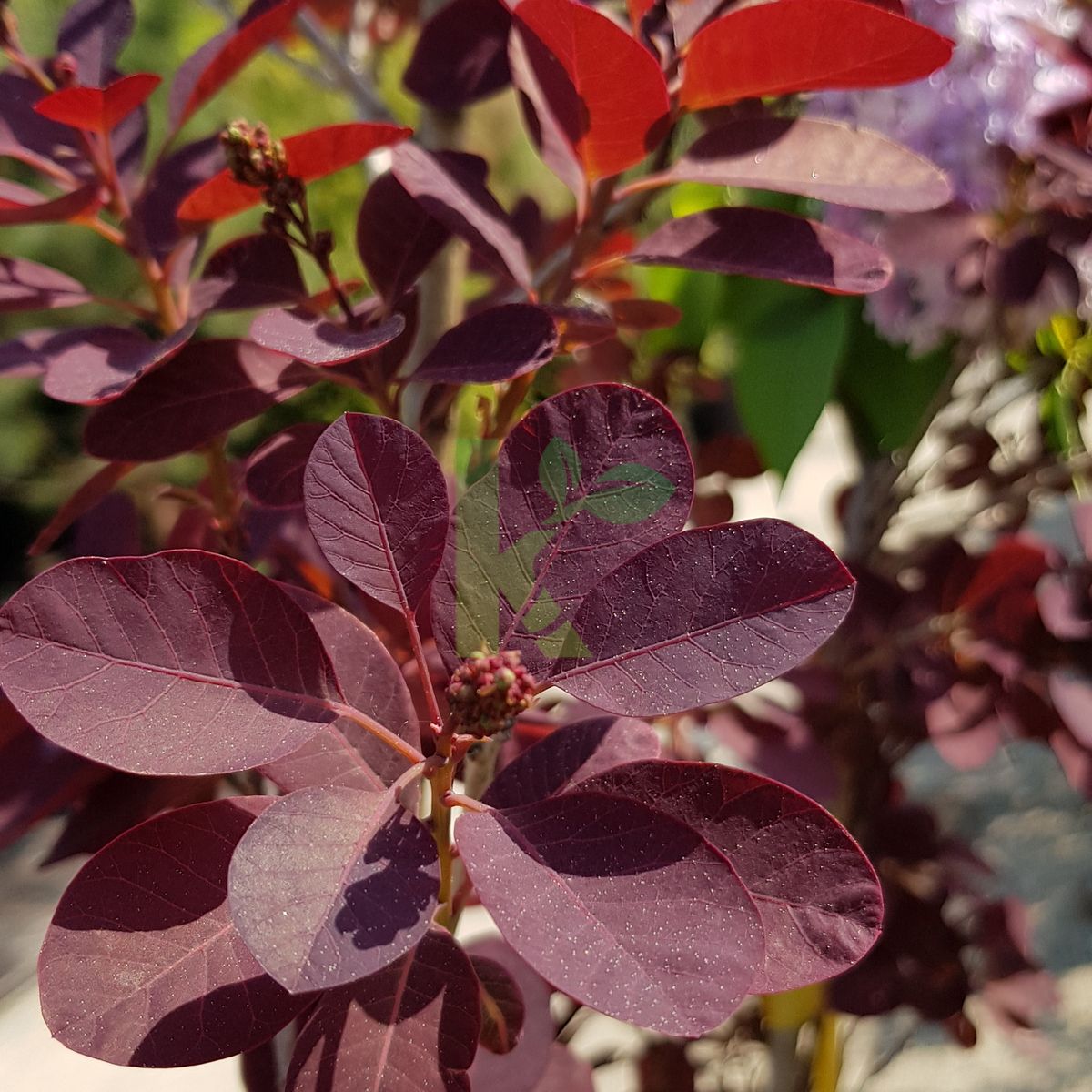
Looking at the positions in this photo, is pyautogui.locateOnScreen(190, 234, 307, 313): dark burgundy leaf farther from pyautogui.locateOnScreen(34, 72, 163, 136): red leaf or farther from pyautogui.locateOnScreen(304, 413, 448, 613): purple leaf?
pyautogui.locateOnScreen(304, 413, 448, 613): purple leaf

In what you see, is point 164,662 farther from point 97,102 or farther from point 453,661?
point 97,102

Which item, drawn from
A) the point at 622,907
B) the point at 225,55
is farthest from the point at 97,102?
the point at 622,907

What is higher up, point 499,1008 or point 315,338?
point 315,338

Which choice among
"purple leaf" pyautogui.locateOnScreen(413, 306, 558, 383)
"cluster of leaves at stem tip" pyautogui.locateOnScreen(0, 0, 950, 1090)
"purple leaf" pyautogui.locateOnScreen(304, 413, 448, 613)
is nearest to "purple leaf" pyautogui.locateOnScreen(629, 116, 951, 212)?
"cluster of leaves at stem tip" pyautogui.locateOnScreen(0, 0, 950, 1090)

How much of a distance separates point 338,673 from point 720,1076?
1.02 m

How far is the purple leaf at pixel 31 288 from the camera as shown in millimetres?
499

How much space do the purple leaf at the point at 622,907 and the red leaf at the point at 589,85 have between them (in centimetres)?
29

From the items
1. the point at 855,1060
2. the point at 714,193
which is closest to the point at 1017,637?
the point at 714,193

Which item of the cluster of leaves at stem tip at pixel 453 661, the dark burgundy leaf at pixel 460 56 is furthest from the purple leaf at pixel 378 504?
the dark burgundy leaf at pixel 460 56

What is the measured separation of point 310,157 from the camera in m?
0.43

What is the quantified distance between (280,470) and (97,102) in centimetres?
18

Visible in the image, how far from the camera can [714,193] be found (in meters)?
0.88

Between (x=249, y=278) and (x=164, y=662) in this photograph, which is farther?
(x=249, y=278)

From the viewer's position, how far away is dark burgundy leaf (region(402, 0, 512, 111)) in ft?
1.75
